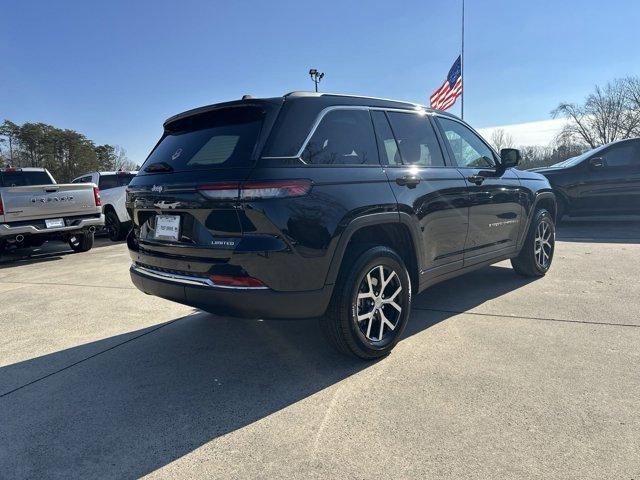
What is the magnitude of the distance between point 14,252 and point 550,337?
36.8ft

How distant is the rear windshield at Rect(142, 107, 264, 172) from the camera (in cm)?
281

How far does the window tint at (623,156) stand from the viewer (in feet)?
31.0

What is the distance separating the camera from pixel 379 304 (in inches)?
126

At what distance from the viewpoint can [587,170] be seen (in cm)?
949

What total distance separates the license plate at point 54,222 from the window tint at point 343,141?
288 inches

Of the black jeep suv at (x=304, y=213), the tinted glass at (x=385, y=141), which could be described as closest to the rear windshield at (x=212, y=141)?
the black jeep suv at (x=304, y=213)

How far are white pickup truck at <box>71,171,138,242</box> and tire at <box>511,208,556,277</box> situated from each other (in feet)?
30.8

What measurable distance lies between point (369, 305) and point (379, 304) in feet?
0.28

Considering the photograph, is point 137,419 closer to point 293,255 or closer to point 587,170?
point 293,255

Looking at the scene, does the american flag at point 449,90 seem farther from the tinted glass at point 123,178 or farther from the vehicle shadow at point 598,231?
the tinted glass at point 123,178

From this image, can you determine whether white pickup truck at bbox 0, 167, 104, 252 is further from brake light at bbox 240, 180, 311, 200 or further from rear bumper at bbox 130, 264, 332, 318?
brake light at bbox 240, 180, 311, 200

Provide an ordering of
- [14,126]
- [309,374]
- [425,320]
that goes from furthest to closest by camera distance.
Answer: [14,126] < [425,320] < [309,374]

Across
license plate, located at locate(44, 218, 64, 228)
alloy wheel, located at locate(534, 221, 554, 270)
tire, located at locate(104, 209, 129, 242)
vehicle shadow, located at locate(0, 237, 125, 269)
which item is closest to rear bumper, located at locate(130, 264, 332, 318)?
alloy wheel, located at locate(534, 221, 554, 270)

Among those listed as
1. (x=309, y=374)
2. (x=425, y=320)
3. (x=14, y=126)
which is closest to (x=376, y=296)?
(x=309, y=374)
